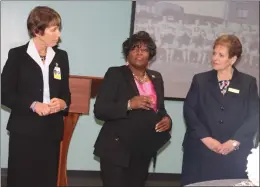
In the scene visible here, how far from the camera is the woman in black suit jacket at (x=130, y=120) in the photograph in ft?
7.77

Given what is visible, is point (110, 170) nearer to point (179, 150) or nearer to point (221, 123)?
point (221, 123)

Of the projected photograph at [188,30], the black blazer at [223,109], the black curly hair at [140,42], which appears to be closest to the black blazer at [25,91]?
the black curly hair at [140,42]

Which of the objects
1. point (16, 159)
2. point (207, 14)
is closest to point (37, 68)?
point (16, 159)

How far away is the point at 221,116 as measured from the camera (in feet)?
7.95

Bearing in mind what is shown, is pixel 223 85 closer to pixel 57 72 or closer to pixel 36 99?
pixel 57 72

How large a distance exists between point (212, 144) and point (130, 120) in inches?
21.4

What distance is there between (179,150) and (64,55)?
2.08 m

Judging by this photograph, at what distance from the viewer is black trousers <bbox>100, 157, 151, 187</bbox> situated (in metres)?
2.37

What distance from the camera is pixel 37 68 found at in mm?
2373

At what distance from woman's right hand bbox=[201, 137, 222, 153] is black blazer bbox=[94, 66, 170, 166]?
1.13 feet

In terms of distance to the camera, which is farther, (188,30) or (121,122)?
(188,30)

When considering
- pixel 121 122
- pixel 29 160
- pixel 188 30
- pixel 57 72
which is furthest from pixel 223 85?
pixel 188 30

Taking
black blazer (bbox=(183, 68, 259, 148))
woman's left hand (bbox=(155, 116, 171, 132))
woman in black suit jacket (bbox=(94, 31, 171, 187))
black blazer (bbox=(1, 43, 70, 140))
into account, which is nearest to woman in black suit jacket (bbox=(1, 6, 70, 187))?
black blazer (bbox=(1, 43, 70, 140))

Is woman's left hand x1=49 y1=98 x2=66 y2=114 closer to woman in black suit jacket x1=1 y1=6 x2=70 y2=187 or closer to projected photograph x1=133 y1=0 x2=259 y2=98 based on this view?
woman in black suit jacket x1=1 y1=6 x2=70 y2=187
